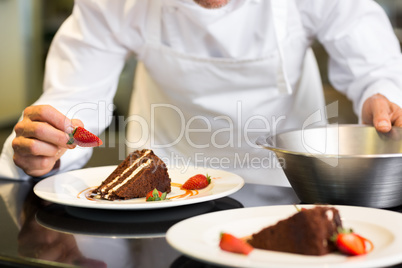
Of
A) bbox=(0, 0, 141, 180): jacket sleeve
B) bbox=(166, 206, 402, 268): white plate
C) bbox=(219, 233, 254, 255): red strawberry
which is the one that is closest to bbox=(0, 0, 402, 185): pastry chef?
bbox=(0, 0, 141, 180): jacket sleeve

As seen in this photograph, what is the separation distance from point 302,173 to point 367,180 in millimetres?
124

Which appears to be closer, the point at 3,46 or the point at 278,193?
the point at 278,193

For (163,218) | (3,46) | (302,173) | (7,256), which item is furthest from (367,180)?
(3,46)

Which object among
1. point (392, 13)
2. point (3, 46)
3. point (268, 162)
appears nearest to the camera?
point (268, 162)

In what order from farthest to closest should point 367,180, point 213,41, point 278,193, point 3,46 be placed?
point 3,46 → point 213,41 → point 278,193 → point 367,180

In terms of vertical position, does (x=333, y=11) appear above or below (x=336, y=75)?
above

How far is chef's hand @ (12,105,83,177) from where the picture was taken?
126 centimetres

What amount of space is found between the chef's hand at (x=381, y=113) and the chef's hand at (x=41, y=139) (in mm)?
706

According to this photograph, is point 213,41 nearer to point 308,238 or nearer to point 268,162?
point 268,162

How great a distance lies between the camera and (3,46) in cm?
518

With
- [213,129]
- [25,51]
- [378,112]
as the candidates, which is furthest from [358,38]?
[25,51]

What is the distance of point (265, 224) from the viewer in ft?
2.93

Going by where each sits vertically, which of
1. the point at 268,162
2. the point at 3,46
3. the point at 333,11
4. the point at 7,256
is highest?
the point at 333,11

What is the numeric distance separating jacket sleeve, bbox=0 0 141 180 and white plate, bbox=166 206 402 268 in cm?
85
